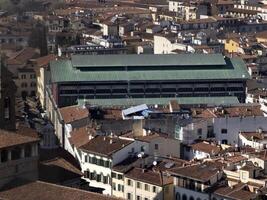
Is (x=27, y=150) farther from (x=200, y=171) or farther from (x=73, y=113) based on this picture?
(x=73, y=113)

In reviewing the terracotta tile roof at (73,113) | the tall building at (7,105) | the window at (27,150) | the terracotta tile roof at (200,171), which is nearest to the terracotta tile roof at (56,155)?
the tall building at (7,105)

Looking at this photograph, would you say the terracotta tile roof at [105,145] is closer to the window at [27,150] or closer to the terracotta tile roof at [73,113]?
the terracotta tile roof at [73,113]

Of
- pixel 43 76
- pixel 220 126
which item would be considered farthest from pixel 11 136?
pixel 43 76

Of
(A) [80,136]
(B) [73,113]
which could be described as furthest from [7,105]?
(B) [73,113]

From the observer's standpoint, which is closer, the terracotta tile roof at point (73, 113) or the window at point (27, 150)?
the window at point (27, 150)

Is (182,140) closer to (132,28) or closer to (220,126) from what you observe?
Answer: (220,126)
